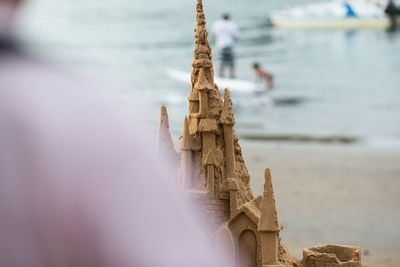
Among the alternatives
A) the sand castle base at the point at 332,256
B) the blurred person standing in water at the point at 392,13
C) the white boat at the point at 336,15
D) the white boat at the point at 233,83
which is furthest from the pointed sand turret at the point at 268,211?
the white boat at the point at 336,15

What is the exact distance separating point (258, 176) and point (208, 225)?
832cm

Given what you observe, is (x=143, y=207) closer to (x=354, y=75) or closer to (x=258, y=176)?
(x=258, y=176)

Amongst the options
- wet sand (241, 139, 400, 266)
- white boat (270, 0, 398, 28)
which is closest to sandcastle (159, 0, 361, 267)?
wet sand (241, 139, 400, 266)

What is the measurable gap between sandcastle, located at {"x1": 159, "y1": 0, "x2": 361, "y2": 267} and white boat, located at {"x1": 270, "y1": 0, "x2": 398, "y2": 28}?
120 ft

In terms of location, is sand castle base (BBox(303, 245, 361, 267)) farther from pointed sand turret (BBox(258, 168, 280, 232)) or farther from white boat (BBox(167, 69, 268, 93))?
white boat (BBox(167, 69, 268, 93))

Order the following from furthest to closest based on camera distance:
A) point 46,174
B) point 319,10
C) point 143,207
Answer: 1. point 319,10
2. point 143,207
3. point 46,174

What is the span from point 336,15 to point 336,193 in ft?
107

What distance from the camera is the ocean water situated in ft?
65.7

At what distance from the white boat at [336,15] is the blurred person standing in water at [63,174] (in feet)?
129

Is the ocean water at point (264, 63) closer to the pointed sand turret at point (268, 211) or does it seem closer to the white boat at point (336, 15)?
the white boat at point (336, 15)

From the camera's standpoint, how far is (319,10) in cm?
4206

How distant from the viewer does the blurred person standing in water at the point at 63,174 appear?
1.15m

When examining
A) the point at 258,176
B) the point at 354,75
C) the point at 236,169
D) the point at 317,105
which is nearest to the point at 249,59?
the point at 354,75

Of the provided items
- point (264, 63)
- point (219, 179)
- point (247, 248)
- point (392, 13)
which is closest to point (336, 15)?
point (392, 13)
